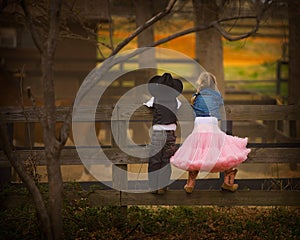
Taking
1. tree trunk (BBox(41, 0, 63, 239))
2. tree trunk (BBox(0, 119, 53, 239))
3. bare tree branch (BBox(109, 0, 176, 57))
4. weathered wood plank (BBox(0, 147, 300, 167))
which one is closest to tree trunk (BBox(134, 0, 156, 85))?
weathered wood plank (BBox(0, 147, 300, 167))

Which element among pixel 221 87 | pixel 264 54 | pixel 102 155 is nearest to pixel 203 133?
pixel 102 155

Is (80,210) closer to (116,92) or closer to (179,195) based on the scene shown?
(179,195)

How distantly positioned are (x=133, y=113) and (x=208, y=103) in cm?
90

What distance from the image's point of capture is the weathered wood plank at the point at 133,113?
626 cm

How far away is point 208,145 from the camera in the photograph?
5.93 meters

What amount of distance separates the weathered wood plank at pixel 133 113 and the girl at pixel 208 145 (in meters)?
0.19

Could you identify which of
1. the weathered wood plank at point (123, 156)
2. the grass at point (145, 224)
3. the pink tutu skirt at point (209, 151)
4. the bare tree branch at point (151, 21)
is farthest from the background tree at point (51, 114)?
the pink tutu skirt at point (209, 151)

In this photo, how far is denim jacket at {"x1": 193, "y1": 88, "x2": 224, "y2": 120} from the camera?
616 cm

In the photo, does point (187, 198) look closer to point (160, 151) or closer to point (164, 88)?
point (160, 151)

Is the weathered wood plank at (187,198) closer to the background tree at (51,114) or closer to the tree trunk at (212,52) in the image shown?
the background tree at (51,114)

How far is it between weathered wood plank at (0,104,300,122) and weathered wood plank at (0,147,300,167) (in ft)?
1.30

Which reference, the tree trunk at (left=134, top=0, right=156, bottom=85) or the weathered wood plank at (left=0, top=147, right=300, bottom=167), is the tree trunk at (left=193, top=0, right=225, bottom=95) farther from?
the weathered wood plank at (left=0, top=147, right=300, bottom=167)

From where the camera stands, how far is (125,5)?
15.4 meters

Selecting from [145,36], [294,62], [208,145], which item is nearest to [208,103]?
[208,145]
